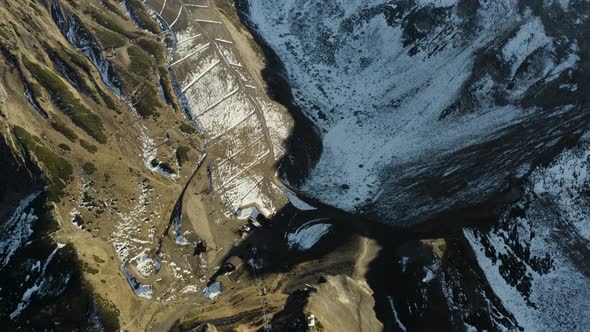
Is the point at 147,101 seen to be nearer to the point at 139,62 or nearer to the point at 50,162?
the point at 139,62

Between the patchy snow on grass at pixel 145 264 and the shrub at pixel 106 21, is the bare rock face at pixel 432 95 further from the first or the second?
the shrub at pixel 106 21

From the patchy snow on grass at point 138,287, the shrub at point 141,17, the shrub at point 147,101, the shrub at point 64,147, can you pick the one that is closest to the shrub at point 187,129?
the shrub at point 147,101

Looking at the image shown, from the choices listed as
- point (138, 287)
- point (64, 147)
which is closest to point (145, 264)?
point (138, 287)

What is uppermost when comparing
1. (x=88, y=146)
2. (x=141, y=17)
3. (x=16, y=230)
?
(x=141, y=17)

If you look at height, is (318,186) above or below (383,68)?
below

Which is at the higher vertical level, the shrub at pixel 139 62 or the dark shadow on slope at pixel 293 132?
the shrub at pixel 139 62

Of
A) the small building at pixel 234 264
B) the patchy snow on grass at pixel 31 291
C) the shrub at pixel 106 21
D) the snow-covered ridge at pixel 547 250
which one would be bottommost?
the snow-covered ridge at pixel 547 250

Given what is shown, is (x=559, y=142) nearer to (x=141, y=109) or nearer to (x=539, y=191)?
(x=539, y=191)

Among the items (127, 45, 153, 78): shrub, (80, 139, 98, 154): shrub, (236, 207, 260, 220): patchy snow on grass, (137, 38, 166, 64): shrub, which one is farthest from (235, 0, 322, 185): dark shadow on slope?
(80, 139, 98, 154): shrub

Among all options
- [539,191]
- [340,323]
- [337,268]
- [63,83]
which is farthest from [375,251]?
[63,83]
